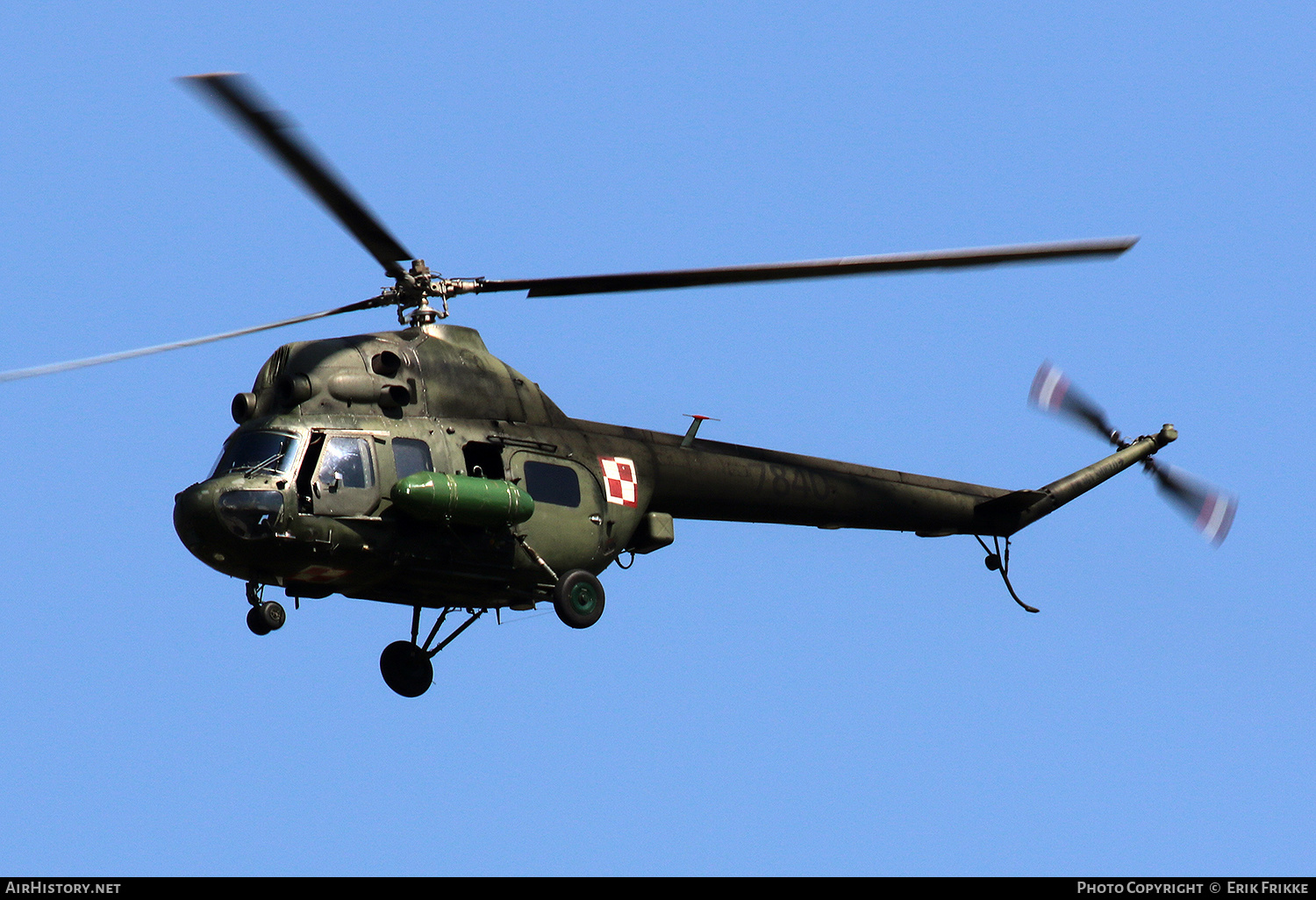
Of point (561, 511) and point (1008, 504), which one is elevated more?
point (1008, 504)

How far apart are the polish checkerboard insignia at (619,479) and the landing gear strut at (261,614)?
421cm

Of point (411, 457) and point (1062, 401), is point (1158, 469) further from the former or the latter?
point (411, 457)

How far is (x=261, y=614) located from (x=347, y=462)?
1903 millimetres

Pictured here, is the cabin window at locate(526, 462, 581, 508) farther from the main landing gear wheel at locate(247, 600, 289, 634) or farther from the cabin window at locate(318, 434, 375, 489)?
the main landing gear wheel at locate(247, 600, 289, 634)

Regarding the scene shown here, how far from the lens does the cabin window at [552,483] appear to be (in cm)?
2159

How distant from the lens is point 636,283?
20.8 m

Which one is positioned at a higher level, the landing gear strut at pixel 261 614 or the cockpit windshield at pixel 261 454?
the cockpit windshield at pixel 261 454

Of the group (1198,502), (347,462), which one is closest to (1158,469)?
(1198,502)

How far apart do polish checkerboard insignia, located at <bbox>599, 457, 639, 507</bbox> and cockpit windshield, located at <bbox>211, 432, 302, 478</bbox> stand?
12.9 feet

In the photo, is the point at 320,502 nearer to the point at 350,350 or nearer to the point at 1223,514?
the point at 350,350

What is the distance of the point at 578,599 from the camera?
Result: 21422 millimetres

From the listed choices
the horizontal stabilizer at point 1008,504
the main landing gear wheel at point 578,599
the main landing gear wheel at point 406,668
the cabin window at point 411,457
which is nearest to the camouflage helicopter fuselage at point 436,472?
the cabin window at point 411,457

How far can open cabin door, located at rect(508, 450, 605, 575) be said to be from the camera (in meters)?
21.5

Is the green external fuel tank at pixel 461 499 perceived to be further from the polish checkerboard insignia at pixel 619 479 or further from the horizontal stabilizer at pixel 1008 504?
the horizontal stabilizer at pixel 1008 504
